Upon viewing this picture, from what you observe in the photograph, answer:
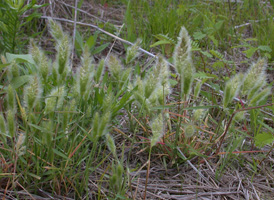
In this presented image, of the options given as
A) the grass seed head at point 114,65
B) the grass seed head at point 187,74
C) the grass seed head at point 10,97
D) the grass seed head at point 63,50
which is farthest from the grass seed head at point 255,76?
the grass seed head at point 10,97

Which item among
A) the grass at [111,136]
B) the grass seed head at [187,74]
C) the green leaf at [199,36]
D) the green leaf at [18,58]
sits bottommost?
the grass at [111,136]

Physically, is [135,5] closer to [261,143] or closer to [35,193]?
[261,143]

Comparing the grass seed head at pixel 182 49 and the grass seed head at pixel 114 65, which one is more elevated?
the grass seed head at pixel 182 49

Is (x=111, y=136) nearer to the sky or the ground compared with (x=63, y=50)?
nearer to the ground

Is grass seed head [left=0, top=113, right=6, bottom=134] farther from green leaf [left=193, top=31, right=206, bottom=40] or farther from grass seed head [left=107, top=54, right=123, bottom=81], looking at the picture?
green leaf [left=193, top=31, right=206, bottom=40]

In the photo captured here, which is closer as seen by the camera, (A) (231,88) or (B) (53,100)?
(B) (53,100)

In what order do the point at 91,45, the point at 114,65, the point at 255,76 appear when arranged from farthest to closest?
the point at 91,45 < the point at 114,65 < the point at 255,76

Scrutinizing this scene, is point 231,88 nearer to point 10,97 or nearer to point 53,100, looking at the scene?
point 53,100

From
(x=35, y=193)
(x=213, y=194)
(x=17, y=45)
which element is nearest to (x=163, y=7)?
(x=17, y=45)

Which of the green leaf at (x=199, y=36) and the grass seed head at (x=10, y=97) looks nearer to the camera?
the grass seed head at (x=10, y=97)

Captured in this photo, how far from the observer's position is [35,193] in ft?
3.96

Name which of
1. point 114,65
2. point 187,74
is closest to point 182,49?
point 187,74

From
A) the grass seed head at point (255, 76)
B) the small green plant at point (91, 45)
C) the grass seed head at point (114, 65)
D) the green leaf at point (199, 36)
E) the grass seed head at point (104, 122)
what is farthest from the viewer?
the green leaf at point (199, 36)

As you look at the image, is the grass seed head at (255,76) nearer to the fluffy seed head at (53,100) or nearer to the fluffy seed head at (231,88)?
the fluffy seed head at (231,88)
